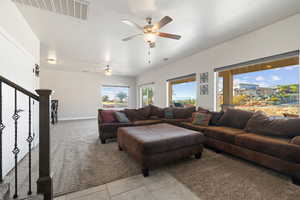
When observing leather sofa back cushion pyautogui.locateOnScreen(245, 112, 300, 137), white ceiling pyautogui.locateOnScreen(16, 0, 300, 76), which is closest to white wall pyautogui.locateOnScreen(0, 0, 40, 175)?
white ceiling pyautogui.locateOnScreen(16, 0, 300, 76)

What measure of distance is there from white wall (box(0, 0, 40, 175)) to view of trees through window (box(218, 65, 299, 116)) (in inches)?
182

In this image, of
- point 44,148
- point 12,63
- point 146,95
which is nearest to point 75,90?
point 146,95

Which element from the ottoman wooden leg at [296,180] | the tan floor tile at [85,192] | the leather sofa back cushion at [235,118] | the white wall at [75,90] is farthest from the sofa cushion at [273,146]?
the white wall at [75,90]

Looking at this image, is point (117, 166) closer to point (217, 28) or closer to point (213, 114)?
point (213, 114)

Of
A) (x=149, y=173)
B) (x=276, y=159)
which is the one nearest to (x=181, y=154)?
(x=149, y=173)

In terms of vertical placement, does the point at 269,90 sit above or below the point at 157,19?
below

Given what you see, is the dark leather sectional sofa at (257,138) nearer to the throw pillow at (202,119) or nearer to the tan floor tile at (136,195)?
the throw pillow at (202,119)

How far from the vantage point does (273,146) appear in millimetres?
1850

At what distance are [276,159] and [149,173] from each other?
179cm

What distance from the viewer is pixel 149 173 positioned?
6.27 ft

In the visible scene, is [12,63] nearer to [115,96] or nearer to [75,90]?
[75,90]

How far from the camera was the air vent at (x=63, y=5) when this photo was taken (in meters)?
1.95

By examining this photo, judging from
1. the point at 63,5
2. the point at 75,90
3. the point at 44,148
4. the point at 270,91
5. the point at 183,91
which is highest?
the point at 63,5

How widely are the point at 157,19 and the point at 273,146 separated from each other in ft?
9.03
